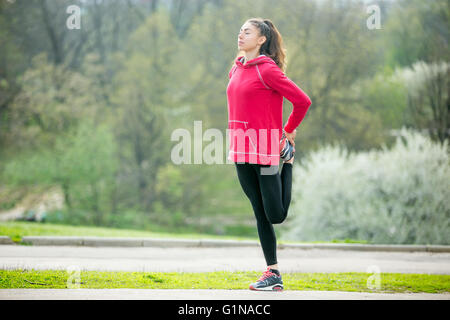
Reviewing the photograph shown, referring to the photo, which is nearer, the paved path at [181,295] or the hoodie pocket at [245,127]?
the paved path at [181,295]

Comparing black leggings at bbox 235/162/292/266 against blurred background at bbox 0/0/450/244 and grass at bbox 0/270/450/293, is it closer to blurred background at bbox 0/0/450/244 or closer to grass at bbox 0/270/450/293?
grass at bbox 0/270/450/293

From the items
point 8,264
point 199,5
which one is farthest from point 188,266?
point 199,5

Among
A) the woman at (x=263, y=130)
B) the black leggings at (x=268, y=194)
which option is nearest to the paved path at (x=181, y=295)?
the woman at (x=263, y=130)

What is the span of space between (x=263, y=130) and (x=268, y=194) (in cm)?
54

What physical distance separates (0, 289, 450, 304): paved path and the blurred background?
12.9m

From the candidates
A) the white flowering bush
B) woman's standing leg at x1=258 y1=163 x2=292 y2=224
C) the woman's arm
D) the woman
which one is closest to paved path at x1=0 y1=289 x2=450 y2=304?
the woman

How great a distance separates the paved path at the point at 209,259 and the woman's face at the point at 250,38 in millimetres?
2744

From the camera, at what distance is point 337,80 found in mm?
29719

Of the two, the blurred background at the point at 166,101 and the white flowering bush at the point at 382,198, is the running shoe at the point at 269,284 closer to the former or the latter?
the white flowering bush at the point at 382,198

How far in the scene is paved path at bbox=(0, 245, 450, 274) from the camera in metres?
6.20

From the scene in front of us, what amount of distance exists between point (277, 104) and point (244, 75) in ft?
1.24

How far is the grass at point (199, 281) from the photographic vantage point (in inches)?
187

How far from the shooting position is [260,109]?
173 inches

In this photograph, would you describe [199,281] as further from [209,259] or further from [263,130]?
[209,259]
